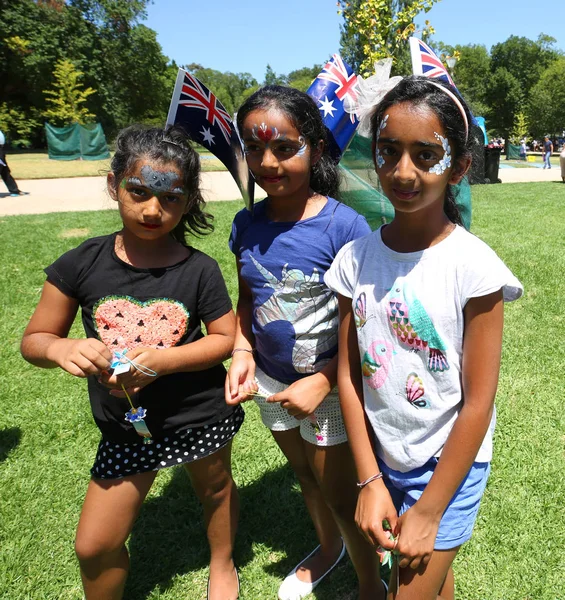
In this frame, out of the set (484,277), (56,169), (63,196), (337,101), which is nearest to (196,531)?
(484,277)

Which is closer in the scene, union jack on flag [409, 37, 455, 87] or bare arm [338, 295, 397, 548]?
bare arm [338, 295, 397, 548]

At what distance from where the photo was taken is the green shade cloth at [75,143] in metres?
24.7

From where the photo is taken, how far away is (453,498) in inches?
57.6

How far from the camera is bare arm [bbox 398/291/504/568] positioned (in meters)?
1.33

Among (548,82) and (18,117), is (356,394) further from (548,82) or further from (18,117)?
(548,82)

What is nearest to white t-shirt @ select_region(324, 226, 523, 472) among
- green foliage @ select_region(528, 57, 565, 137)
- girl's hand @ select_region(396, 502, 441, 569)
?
girl's hand @ select_region(396, 502, 441, 569)

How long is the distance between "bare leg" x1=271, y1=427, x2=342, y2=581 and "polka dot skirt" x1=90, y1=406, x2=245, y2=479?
305 millimetres

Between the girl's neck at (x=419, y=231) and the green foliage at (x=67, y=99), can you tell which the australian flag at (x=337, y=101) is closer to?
the girl's neck at (x=419, y=231)

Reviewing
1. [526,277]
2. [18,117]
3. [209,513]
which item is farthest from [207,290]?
[18,117]

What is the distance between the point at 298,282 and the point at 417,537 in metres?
0.88

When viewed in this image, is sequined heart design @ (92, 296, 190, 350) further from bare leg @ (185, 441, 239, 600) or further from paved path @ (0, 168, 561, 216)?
paved path @ (0, 168, 561, 216)

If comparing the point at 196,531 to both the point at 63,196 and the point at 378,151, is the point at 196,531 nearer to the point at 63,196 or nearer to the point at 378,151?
the point at 378,151

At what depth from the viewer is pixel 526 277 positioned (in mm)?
5957

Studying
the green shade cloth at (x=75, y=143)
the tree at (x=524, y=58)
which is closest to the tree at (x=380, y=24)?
the green shade cloth at (x=75, y=143)
